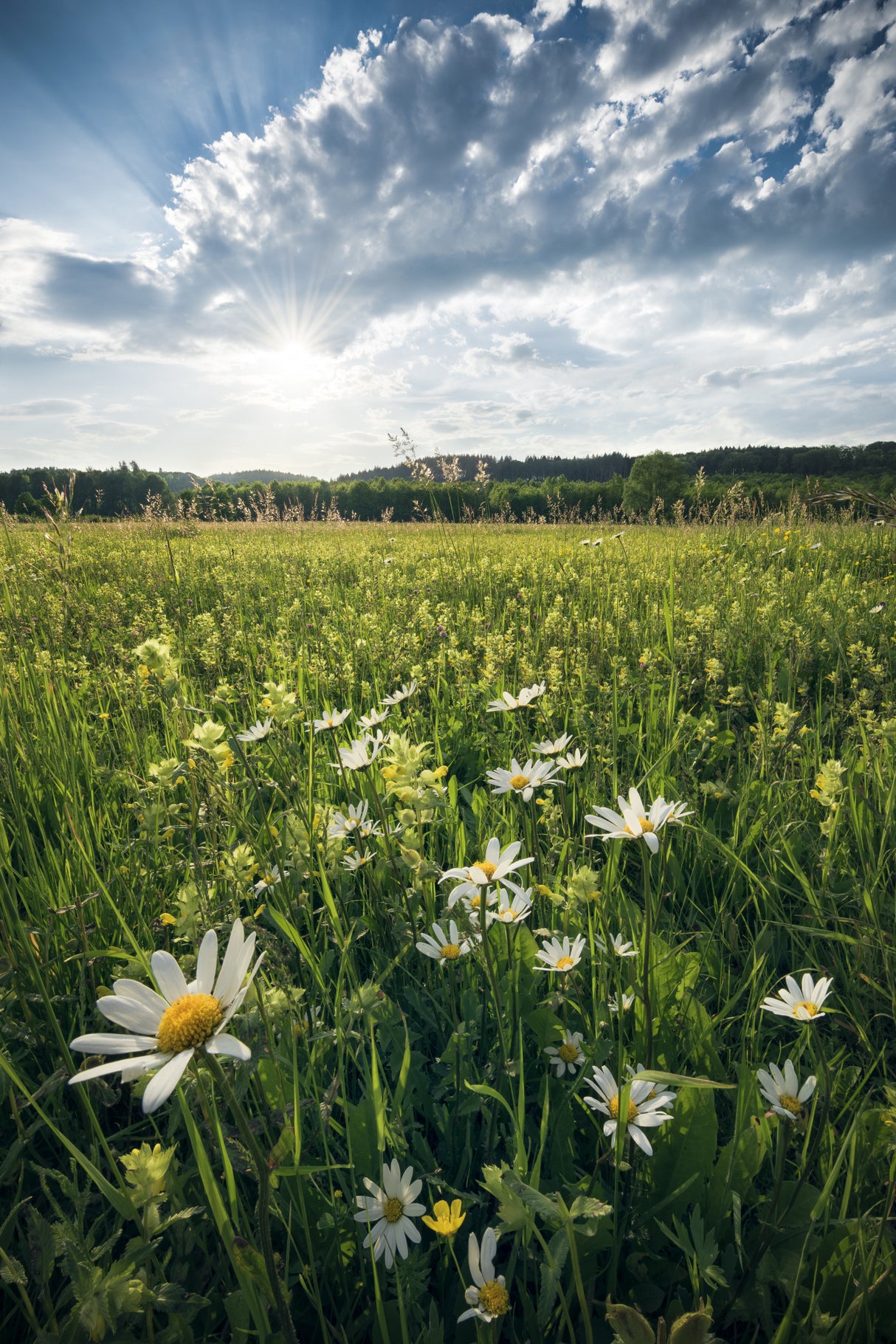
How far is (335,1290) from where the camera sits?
100 centimetres

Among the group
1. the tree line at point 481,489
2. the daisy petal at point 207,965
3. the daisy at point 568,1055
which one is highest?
the tree line at point 481,489

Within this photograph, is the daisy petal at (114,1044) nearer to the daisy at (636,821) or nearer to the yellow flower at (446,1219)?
the yellow flower at (446,1219)

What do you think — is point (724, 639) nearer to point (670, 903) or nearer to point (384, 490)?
point (670, 903)

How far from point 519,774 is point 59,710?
2.33m

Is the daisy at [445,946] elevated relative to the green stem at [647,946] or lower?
lower

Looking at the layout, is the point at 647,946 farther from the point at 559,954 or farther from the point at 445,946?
the point at 445,946

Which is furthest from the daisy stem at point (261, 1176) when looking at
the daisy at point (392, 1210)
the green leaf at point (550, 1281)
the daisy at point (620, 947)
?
the daisy at point (620, 947)

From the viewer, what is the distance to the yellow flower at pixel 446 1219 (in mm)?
880

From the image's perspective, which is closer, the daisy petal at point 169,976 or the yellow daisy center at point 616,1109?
the daisy petal at point 169,976

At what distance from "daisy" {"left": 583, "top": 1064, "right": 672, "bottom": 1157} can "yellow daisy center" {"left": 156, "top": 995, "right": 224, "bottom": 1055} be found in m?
0.66

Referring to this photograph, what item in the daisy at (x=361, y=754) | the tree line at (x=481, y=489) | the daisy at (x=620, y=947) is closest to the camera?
the daisy at (x=620, y=947)

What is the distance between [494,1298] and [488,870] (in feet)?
1.86

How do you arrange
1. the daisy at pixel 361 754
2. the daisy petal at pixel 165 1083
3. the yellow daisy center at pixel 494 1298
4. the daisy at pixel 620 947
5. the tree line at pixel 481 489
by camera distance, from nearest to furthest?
1. the daisy petal at pixel 165 1083
2. the yellow daisy center at pixel 494 1298
3. the daisy at pixel 620 947
4. the daisy at pixel 361 754
5. the tree line at pixel 481 489

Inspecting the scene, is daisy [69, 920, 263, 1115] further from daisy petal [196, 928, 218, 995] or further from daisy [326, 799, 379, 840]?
daisy [326, 799, 379, 840]
